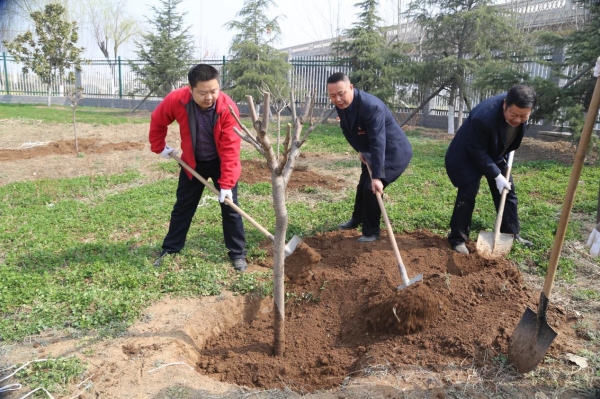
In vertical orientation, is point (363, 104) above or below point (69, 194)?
above

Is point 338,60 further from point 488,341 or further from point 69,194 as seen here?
point 488,341

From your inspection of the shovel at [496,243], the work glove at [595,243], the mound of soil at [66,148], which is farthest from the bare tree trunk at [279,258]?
the mound of soil at [66,148]

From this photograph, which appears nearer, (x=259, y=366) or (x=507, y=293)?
(x=259, y=366)

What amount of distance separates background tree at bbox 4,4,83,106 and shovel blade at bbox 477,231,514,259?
21.5 m

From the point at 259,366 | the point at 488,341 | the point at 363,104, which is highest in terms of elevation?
the point at 363,104

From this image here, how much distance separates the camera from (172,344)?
299 cm

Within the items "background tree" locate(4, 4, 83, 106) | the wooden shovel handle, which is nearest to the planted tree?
the wooden shovel handle

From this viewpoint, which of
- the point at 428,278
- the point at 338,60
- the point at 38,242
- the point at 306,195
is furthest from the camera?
the point at 338,60

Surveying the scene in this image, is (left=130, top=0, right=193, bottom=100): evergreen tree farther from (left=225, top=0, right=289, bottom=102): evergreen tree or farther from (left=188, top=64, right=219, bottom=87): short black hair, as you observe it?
(left=188, top=64, right=219, bottom=87): short black hair

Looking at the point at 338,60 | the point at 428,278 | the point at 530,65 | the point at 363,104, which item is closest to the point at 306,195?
the point at 363,104

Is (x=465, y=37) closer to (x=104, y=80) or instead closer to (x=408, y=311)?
(x=408, y=311)

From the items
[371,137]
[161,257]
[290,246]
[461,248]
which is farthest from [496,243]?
[161,257]

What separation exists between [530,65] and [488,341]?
37.6 feet

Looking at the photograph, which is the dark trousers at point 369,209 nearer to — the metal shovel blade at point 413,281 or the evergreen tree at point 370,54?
the metal shovel blade at point 413,281
